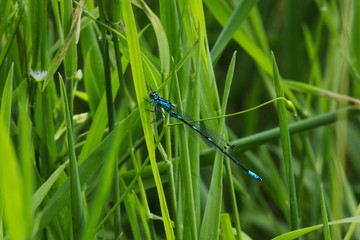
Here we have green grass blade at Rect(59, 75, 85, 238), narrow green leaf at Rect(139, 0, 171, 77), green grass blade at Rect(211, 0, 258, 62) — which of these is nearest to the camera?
green grass blade at Rect(59, 75, 85, 238)

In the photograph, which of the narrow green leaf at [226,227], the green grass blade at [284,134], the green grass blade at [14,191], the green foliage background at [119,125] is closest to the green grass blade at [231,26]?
the green foliage background at [119,125]

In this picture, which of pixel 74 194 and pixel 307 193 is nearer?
pixel 74 194

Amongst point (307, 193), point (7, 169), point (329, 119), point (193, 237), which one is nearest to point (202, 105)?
point (193, 237)

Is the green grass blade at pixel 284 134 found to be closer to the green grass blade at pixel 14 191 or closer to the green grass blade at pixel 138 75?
the green grass blade at pixel 138 75

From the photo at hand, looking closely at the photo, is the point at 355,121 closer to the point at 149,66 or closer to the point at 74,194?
the point at 149,66

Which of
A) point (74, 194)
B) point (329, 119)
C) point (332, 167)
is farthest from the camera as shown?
point (332, 167)

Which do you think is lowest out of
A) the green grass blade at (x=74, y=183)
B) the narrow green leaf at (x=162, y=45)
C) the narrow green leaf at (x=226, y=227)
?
the narrow green leaf at (x=226, y=227)

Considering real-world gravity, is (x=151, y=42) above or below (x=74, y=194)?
above

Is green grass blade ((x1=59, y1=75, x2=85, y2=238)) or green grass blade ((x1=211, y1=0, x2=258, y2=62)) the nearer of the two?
green grass blade ((x1=59, y1=75, x2=85, y2=238))

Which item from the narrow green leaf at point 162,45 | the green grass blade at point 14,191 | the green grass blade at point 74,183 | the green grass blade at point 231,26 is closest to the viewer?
the green grass blade at point 14,191

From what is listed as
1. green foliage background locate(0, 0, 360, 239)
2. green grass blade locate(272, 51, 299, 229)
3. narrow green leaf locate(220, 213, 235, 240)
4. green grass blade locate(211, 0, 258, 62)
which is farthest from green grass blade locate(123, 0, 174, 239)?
green grass blade locate(211, 0, 258, 62)

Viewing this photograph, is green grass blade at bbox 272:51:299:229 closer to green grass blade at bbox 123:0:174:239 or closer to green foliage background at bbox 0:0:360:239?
green foliage background at bbox 0:0:360:239
